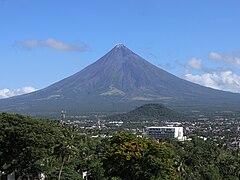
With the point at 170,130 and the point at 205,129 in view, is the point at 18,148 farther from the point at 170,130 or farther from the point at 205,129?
the point at 205,129

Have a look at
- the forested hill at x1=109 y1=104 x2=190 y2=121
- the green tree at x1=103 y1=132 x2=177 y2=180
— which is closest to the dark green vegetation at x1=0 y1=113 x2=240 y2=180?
the green tree at x1=103 y1=132 x2=177 y2=180

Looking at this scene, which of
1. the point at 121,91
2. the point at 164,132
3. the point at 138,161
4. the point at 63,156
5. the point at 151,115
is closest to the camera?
the point at 138,161

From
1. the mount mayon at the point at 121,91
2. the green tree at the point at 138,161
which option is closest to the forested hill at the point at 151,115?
the mount mayon at the point at 121,91

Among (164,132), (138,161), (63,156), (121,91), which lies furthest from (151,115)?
(138,161)

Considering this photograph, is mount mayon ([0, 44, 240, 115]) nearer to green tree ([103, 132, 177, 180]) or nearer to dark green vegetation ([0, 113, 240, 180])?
dark green vegetation ([0, 113, 240, 180])

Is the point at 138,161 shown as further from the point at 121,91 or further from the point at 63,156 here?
the point at 121,91
